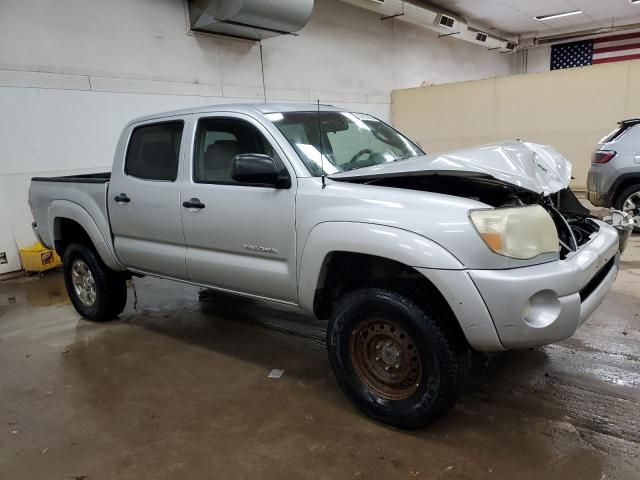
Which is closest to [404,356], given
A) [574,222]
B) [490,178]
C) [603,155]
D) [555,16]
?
[490,178]

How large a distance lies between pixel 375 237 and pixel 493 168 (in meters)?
0.66

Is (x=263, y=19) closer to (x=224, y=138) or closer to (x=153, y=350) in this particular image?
(x=224, y=138)

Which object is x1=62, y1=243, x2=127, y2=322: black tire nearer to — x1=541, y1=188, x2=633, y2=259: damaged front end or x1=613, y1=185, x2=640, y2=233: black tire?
x1=541, y1=188, x2=633, y2=259: damaged front end

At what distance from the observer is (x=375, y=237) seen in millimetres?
2398

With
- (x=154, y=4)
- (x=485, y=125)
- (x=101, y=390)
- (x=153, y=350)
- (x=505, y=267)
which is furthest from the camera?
(x=485, y=125)

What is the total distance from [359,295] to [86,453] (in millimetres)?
1654

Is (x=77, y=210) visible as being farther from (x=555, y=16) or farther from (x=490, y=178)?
(x=555, y=16)

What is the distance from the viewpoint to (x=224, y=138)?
341 centimetres

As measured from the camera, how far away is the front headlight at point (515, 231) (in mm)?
2186

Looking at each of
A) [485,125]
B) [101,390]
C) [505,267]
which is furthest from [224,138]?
[485,125]

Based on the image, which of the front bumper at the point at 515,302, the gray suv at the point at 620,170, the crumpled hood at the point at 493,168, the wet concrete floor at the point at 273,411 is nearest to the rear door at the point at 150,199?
the wet concrete floor at the point at 273,411

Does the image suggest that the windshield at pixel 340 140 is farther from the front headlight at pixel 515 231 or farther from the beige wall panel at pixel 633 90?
the beige wall panel at pixel 633 90

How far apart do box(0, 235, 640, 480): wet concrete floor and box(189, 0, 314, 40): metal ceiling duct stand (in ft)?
18.0

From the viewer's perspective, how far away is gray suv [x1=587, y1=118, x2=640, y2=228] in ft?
20.4
